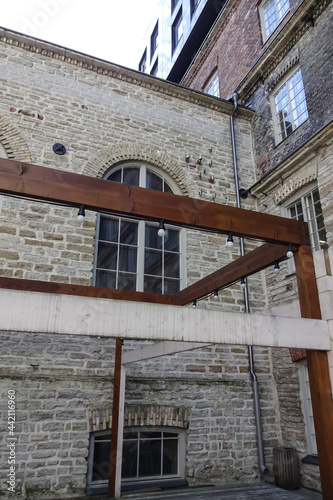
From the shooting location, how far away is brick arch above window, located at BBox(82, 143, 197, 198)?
669 cm

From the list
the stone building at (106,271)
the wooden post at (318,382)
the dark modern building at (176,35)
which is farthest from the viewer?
the dark modern building at (176,35)

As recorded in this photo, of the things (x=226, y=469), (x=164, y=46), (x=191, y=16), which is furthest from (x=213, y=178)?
(x=164, y=46)

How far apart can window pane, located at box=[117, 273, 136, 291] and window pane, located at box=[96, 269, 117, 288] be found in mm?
91

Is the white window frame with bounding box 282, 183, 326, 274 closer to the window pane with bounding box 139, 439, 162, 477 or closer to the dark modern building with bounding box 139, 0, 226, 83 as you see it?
the window pane with bounding box 139, 439, 162, 477

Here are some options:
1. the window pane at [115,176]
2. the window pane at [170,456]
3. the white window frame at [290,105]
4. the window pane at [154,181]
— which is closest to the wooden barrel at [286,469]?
the window pane at [170,456]

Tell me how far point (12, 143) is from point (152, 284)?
3.32 m

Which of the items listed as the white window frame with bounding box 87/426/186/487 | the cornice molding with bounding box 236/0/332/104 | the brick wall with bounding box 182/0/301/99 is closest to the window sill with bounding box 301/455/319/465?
the white window frame with bounding box 87/426/186/487

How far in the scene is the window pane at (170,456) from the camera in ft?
18.4

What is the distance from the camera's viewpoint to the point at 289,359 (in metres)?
6.32

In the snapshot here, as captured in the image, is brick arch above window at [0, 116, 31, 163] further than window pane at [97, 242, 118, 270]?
No

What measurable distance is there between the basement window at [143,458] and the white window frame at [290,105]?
6015 mm

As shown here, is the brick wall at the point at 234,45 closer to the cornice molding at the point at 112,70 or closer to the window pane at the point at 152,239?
the cornice molding at the point at 112,70

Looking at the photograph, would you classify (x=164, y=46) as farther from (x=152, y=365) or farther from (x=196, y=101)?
(x=152, y=365)

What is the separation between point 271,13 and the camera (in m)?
9.09
